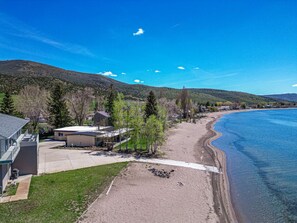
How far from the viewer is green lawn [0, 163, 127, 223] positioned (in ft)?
39.3

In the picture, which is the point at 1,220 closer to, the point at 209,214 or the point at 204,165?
the point at 209,214

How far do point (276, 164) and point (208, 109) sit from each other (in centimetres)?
11265

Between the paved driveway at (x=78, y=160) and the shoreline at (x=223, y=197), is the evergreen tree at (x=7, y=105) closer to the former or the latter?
the paved driveway at (x=78, y=160)

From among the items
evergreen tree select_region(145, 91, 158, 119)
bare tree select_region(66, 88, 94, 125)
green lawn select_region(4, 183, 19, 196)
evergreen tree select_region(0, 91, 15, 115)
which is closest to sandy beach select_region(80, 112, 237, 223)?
green lawn select_region(4, 183, 19, 196)

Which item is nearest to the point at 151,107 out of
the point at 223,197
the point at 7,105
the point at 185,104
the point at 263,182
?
the point at 263,182

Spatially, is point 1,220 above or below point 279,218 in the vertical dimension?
above

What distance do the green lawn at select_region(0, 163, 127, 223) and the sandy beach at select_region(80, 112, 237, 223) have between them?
2.64 ft

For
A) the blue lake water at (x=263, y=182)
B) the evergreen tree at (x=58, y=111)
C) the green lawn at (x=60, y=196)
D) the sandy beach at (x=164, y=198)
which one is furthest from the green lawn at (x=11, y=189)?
the evergreen tree at (x=58, y=111)

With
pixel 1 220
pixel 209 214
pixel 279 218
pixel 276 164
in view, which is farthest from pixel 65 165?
pixel 276 164

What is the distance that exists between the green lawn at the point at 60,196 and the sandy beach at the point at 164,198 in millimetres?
804

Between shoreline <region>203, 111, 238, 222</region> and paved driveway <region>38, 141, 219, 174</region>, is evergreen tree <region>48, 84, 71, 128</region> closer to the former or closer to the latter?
paved driveway <region>38, 141, 219, 174</region>

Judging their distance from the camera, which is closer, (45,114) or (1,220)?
(1,220)

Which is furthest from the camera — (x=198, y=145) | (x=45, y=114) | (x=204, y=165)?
(x=45, y=114)

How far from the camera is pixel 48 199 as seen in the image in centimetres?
1398
